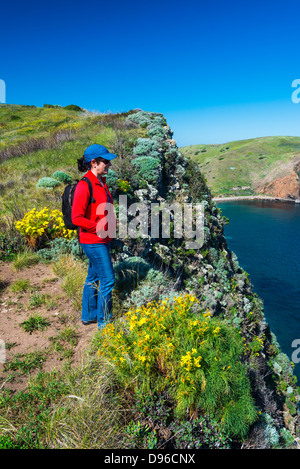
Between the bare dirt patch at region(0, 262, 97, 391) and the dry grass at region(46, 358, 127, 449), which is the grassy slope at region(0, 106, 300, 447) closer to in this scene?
the dry grass at region(46, 358, 127, 449)

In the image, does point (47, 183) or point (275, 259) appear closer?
point (47, 183)

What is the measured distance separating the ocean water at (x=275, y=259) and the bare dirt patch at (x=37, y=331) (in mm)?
20363

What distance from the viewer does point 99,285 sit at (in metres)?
3.76

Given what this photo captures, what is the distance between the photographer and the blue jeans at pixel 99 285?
142 inches

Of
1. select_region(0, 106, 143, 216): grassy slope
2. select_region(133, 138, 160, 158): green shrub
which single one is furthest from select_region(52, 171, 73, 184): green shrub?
select_region(133, 138, 160, 158): green shrub

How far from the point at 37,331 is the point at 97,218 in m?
2.14

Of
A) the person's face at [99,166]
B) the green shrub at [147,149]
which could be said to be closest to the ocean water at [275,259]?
the green shrub at [147,149]

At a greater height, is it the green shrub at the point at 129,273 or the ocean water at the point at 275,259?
the green shrub at the point at 129,273

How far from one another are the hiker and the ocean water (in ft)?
67.9

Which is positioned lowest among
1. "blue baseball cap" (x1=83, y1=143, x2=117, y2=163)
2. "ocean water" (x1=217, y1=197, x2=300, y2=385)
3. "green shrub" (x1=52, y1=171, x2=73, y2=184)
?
"ocean water" (x1=217, y1=197, x2=300, y2=385)

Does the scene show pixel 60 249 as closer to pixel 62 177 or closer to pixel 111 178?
pixel 111 178

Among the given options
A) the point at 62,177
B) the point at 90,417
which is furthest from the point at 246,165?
the point at 90,417

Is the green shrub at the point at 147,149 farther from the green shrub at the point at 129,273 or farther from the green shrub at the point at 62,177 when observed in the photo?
the green shrub at the point at 129,273

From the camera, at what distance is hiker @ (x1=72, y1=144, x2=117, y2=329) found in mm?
3361
